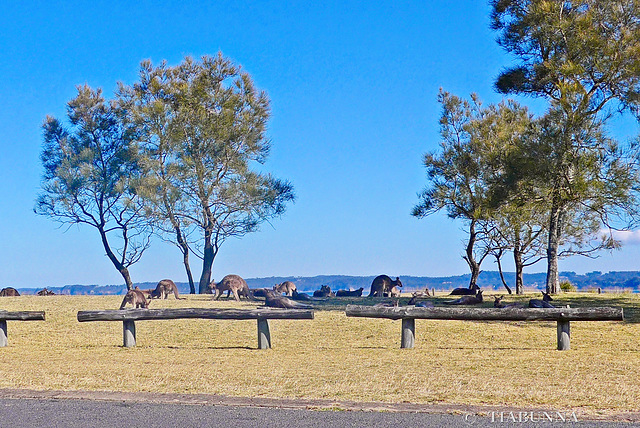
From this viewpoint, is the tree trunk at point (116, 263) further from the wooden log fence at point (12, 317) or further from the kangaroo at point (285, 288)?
the wooden log fence at point (12, 317)

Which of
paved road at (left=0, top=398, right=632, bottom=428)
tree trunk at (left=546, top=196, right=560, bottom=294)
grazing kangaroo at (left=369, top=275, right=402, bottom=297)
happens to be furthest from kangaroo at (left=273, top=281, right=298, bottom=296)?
paved road at (left=0, top=398, right=632, bottom=428)

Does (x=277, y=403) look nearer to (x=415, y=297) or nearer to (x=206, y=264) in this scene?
(x=415, y=297)

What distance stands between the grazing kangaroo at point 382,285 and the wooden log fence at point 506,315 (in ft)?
49.9

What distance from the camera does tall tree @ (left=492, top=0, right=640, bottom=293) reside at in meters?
24.4

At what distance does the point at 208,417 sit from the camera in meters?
7.75

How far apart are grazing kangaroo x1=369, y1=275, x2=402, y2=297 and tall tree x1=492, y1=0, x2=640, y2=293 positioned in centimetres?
627

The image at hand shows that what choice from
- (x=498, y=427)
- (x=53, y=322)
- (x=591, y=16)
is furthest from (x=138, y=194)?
(x=498, y=427)

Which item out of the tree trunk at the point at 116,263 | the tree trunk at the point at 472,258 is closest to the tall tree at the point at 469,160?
the tree trunk at the point at 472,258

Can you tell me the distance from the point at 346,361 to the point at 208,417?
5.05 metres

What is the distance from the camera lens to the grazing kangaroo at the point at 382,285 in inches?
1165

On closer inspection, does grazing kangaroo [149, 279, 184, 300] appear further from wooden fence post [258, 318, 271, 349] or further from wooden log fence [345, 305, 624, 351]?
wooden log fence [345, 305, 624, 351]

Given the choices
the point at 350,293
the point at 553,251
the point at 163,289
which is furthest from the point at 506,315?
the point at 350,293

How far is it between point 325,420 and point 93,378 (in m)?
4.53

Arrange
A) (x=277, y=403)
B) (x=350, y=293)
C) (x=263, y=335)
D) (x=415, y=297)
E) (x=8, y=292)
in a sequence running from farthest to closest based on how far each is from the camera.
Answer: (x=8, y=292) < (x=350, y=293) < (x=415, y=297) < (x=263, y=335) < (x=277, y=403)
